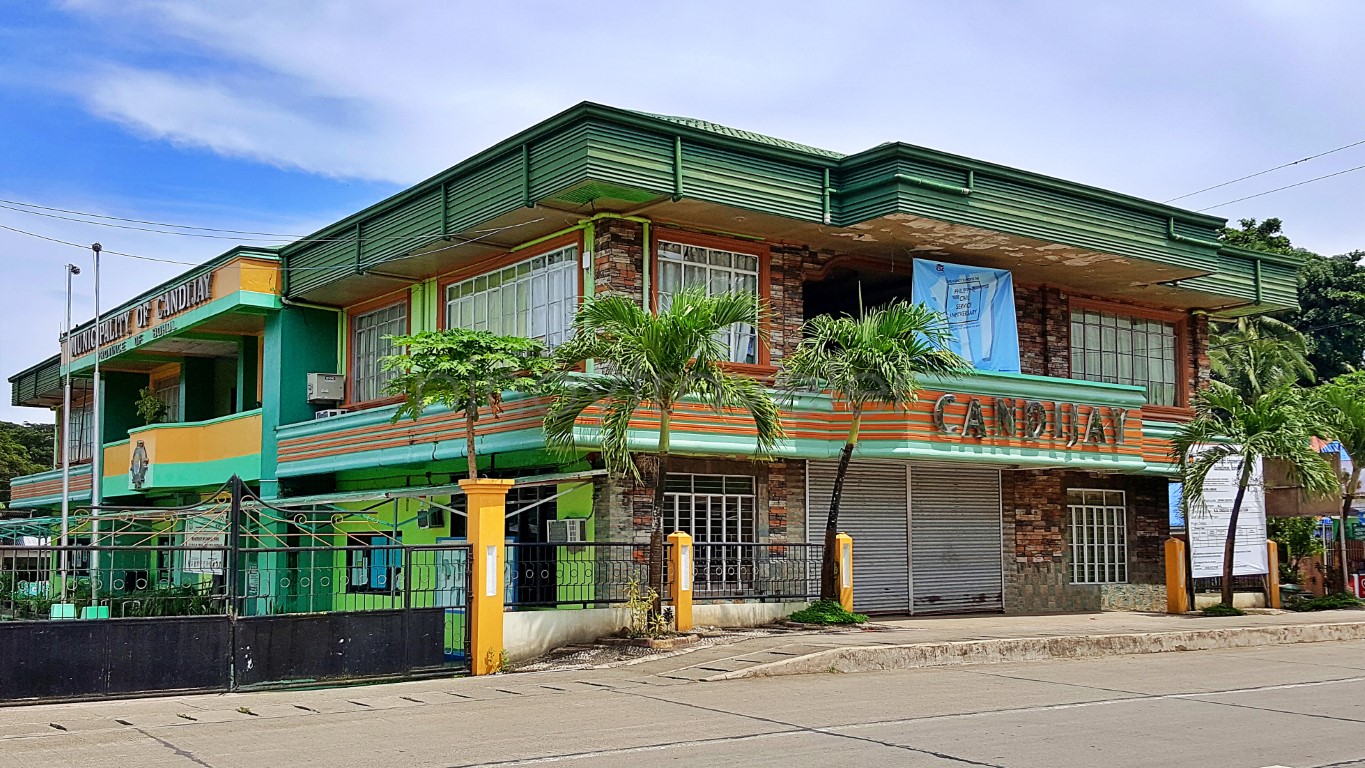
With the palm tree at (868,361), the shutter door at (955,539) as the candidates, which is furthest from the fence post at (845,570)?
the shutter door at (955,539)

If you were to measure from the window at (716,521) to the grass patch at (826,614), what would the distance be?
1.47 metres

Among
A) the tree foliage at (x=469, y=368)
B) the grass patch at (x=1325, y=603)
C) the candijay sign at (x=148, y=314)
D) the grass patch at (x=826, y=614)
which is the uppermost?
the candijay sign at (x=148, y=314)

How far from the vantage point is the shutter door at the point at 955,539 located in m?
22.9

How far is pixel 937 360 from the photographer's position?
1909cm

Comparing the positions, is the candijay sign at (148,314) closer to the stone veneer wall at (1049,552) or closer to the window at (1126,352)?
the stone veneer wall at (1049,552)

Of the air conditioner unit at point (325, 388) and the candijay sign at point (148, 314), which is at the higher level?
the candijay sign at point (148, 314)

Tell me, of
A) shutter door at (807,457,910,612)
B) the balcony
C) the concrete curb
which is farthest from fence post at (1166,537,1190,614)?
shutter door at (807,457,910,612)

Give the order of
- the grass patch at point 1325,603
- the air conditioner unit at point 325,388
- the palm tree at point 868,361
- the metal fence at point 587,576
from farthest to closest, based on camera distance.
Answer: the air conditioner unit at point 325,388 → the grass patch at point 1325,603 → the palm tree at point 868,361 → the metal fence at point 587,576

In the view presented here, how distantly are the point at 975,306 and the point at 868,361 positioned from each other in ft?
16.0

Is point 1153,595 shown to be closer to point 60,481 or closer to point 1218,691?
point 1218,691

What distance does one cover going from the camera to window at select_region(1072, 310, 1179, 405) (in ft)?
84.5

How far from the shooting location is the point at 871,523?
22266 millimetres

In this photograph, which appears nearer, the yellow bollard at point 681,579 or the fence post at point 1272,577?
the yellow bollard at point 681,579

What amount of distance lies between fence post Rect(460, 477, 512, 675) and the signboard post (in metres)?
14.9
